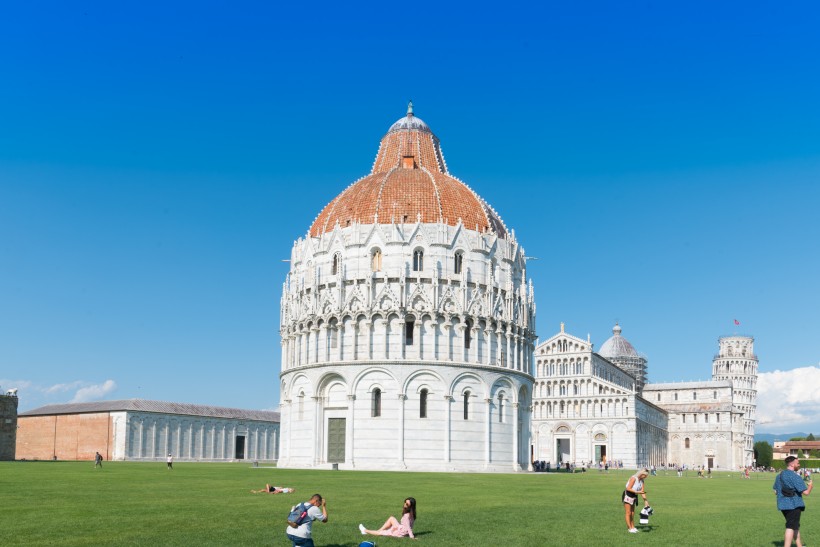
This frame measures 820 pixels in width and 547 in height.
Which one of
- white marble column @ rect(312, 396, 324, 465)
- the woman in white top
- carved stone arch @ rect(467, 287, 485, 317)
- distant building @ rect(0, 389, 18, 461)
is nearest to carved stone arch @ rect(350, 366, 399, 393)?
white marble column @ rect(312, 396, 324, 465)

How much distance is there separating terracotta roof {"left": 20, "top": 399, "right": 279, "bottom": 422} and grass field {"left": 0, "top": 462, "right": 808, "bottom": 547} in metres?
62.8

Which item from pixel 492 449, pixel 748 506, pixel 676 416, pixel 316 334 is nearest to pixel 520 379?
pixel 492 449

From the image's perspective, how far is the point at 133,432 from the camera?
96.3 m

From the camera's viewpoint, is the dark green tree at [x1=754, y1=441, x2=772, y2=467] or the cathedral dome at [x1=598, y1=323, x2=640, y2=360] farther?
the dark green tree at [x1=754, y1=441, x2=772, y2=467]

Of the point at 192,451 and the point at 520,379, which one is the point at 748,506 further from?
the point at 192,451

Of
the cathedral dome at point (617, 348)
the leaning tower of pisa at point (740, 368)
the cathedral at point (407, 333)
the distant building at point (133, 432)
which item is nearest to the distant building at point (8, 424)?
the distant building at point (133, 432)

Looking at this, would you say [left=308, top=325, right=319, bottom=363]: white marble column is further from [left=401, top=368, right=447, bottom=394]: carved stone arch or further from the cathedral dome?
the cathedral dome

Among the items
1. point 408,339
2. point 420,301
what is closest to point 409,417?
point 408,339

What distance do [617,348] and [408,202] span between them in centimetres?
11009

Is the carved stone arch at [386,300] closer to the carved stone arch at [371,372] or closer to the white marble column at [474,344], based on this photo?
the carved stone arch at [371,372]

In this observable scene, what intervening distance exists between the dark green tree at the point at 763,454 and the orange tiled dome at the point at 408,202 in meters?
138

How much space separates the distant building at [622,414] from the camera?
13362cm

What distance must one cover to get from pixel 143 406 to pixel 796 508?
298 ft

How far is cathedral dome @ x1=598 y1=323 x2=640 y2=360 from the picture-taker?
171250mm
